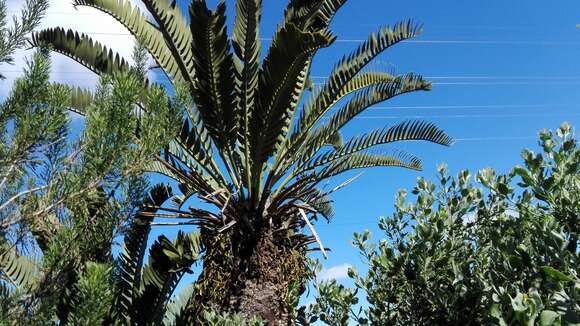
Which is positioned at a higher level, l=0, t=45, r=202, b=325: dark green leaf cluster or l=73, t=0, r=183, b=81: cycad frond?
l=73, t=0, r=183, b=81: cycad frond

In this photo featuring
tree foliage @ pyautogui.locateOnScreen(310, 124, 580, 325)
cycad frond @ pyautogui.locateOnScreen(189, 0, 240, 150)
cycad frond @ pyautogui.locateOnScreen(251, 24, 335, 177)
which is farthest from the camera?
cycad frond @ pyautogui.locateOnScreen(189, 0, 240, 150)

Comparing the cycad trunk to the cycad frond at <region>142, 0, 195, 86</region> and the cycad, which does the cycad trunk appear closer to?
the cycad

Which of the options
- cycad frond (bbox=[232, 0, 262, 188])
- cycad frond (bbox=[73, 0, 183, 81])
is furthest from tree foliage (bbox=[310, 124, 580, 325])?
cycad frond (bbox=[73, 0, 183, 81])

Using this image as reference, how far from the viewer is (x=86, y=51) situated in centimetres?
636

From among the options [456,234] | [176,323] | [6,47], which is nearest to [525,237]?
[456,234]

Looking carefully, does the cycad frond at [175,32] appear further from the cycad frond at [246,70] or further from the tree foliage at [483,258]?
the tree foliage at [483,258]

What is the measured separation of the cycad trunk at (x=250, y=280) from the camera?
522 centimetres

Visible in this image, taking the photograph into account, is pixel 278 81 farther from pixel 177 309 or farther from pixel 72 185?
pixel 177 309

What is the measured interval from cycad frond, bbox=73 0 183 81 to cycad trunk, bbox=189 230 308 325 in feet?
6.53

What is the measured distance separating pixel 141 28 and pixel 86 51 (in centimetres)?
71

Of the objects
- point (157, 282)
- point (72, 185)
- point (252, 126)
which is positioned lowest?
point (72, 185)

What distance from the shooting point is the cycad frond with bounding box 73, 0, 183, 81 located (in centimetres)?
594

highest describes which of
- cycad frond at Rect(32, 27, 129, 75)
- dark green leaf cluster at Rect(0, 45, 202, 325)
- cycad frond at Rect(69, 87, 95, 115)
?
cycad frond at Rect(32, 27, 129, 75)

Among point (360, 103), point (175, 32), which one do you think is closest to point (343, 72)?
point (360, 103)
